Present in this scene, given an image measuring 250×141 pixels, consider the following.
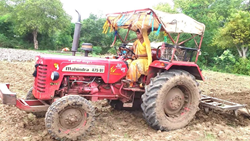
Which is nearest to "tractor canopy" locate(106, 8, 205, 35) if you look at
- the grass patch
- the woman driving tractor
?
the woman driving tractor

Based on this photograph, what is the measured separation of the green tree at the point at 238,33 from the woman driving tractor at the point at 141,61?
2074 cm

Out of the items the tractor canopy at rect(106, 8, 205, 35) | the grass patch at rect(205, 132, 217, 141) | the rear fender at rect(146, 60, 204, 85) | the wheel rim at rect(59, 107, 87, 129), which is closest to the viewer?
the wheel rim at rect(59, 107, 87, 129)

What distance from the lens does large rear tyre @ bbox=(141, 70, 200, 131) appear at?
4.68m

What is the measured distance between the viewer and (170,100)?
5.00m

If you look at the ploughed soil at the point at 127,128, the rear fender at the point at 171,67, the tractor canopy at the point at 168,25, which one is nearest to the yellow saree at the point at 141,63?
the rear fender at the point at 171,67

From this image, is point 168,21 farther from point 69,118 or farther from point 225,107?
point 69,118

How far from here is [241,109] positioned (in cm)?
582

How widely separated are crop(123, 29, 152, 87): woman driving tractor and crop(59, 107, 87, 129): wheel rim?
53.1 inches

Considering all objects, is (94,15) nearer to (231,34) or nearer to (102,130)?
(231,34)

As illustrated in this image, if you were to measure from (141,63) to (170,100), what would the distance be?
1.02 metres

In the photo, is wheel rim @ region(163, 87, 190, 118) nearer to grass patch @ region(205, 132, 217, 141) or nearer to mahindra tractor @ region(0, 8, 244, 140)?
mahindra tractor @ region(0, 8, 244, 140)

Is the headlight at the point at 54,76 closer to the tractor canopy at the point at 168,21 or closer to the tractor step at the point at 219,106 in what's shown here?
the tractor canopy at the point at 168,21

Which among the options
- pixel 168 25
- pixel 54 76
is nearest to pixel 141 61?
pixel 168 25

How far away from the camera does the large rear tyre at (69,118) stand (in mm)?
3887
